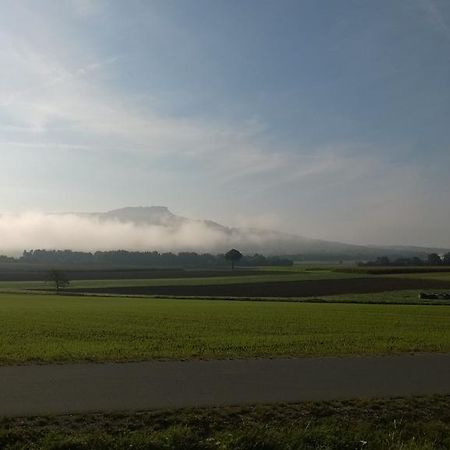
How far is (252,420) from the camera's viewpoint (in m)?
8.43

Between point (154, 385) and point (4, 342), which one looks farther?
point (4, 342)

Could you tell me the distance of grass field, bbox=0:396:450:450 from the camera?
7.41 metres

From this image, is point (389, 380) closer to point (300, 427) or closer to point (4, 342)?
point (300, 427)

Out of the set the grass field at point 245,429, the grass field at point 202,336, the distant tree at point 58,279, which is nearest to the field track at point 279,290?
the distant tree at point 58,279

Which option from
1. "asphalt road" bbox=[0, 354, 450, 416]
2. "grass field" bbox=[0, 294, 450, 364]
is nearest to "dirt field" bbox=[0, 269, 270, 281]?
"grass field" bbox=[0, 294, 450, 364]

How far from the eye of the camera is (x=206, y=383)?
1091cm

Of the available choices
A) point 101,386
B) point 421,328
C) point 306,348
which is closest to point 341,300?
point 421,328

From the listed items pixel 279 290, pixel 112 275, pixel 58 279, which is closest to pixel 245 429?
pixel 279 290

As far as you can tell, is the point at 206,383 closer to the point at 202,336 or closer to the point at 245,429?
the point at 245,429

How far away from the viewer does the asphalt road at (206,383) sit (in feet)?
30.6

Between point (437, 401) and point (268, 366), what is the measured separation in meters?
4.09

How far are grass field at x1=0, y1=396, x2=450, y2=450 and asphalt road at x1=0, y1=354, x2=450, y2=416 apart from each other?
0.58 meters

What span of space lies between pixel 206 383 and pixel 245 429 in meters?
3.01

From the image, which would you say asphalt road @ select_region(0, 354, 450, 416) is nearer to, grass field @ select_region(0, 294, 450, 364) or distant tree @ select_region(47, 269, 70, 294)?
grass field @ select_region(0, 294, 450, 364)
